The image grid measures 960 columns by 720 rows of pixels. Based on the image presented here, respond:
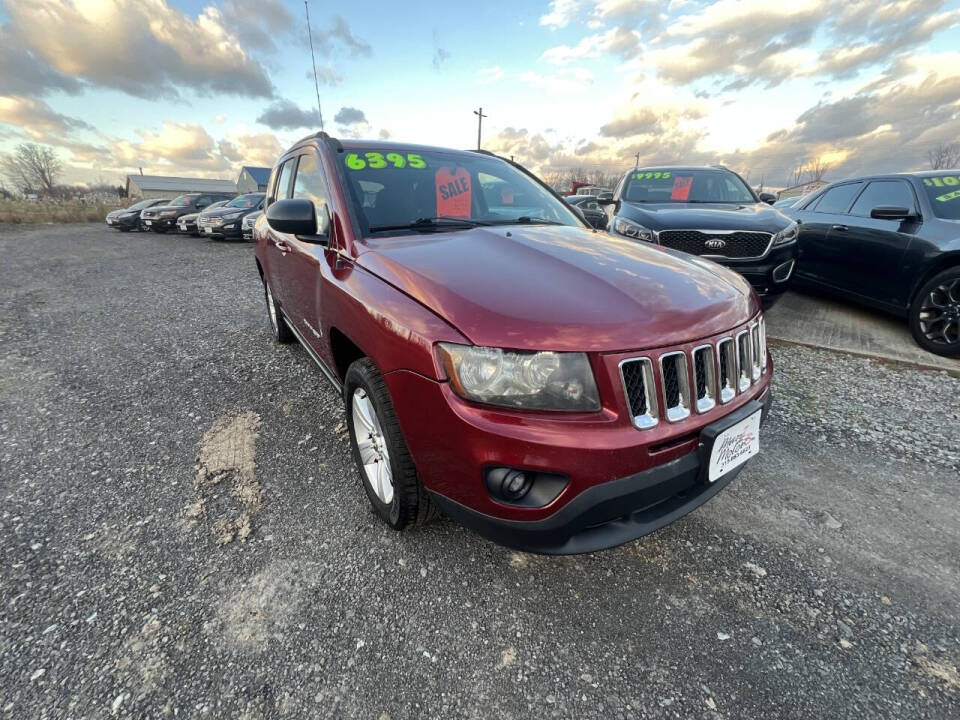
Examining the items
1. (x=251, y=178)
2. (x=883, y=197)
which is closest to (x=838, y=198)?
(x=883, y=197)

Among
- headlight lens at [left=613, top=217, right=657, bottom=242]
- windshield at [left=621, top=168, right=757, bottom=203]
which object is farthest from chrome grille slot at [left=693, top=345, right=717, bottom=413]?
windshield at [left=621, top=168, right=757, bottom=203]

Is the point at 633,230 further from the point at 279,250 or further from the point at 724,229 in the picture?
the point at 279,250

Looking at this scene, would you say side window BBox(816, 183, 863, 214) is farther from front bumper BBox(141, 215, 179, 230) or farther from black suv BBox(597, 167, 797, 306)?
front bumper BBox(141, 215, 179, 230)

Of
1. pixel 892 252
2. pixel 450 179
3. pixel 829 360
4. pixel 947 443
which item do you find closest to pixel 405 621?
pixel 450 179

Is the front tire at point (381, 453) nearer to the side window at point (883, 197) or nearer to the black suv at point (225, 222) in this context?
the side window at point (883, 197)

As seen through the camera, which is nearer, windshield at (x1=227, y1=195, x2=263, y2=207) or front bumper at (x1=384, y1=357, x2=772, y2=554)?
front bumper at (x1=384, y1=357, x2=772, y2=554)

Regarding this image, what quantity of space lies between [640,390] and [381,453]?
1.14 m

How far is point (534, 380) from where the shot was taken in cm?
143

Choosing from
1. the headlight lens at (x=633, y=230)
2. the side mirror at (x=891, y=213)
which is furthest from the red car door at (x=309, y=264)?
the side mirror at (x=891, y=213)

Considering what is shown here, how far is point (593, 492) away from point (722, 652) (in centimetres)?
78

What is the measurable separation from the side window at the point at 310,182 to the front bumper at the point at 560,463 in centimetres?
149

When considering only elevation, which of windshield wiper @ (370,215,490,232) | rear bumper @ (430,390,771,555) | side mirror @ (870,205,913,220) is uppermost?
side mirror @ (870,205,913,220)

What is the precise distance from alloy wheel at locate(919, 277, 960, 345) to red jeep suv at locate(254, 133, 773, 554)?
3.53m

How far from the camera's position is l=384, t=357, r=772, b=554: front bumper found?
4.54ft
